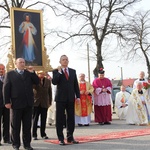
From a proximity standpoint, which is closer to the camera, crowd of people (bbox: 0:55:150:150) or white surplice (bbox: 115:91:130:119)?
crowd of people (bbox: 0:55:150:150)

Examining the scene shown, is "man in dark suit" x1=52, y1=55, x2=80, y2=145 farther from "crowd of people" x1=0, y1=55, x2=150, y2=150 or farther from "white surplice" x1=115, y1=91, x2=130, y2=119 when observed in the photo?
"white surplice" x1=115, y1=91, x2=130, y2=119

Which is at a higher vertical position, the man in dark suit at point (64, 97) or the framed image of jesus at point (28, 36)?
the framed image of jesus at point (28, 36)

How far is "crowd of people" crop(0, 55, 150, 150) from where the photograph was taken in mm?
6836

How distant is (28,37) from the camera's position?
13.8m

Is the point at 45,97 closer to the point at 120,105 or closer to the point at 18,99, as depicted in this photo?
the point at 18,99

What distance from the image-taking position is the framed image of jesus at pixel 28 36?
13.4 meters

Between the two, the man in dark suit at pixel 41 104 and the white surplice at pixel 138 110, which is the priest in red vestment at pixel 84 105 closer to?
the white surplice at pixel 138 110

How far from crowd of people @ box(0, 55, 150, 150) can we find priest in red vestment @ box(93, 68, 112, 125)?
0.04 m

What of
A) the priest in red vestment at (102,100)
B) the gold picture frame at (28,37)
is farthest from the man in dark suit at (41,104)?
the gold picture frame at (28,37)

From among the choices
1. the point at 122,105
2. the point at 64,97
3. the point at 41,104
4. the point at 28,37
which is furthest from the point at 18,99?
the point at 122,105

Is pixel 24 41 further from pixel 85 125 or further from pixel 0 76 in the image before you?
pixel 0 76

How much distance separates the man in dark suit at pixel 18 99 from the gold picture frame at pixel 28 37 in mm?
6595

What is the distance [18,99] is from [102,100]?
5519 millimetres

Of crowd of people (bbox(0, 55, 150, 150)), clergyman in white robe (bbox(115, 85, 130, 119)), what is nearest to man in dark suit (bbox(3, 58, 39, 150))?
crowd of people (bbox(0, 55, 150, 150))
